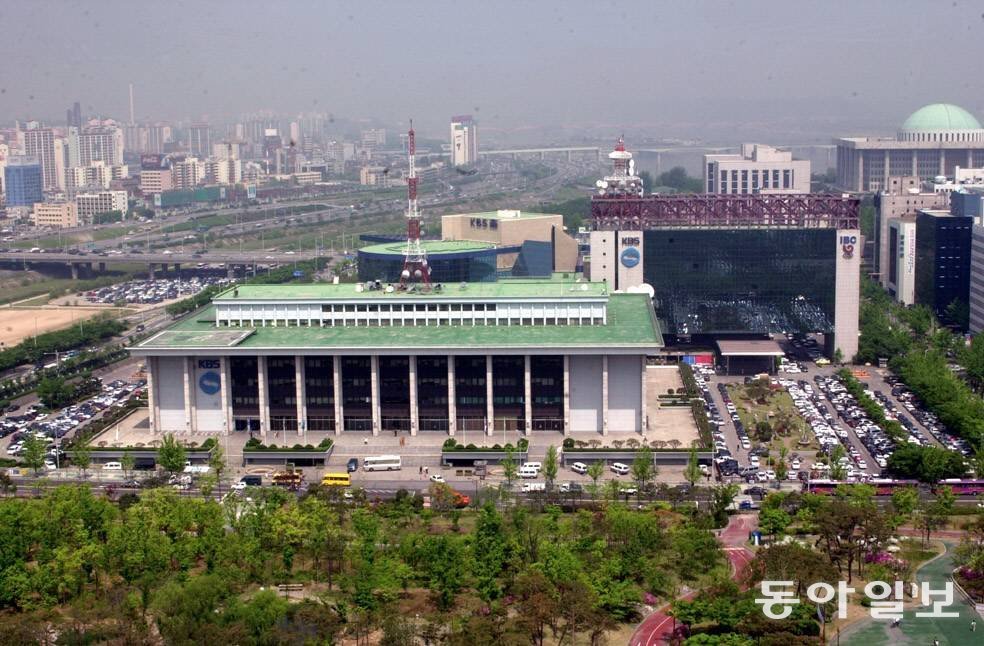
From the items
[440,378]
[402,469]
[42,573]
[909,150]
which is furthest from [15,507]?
[909,150]

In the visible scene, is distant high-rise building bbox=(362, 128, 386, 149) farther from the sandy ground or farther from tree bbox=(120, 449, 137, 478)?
Result: tree bbox=(120, 449, 137, 478)

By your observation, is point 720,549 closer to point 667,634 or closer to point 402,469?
point 667,634

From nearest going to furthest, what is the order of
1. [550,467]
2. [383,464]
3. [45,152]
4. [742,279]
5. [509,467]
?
[509,467], [550,467], [383,464], [742,279], [45,152]

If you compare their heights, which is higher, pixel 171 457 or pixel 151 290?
pixel 151 290

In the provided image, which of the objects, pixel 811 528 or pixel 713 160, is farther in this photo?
pixel 713 160

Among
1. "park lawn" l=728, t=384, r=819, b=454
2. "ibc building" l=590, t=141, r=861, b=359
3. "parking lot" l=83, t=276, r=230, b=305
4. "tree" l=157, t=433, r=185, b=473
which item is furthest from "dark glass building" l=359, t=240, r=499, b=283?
"parking lot" l=83, t=276, r=230, b=305

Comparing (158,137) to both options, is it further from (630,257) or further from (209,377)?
(209,377)

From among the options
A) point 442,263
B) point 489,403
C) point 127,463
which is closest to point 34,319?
point 442,263
